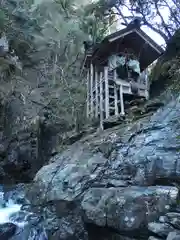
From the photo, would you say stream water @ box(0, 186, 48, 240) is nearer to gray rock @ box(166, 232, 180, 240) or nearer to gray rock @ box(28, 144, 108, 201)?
gray rock @ box(28, 144, 108, 201)

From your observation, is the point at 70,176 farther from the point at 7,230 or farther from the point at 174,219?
the point at 174,219

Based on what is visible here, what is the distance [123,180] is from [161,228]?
99.2 inches

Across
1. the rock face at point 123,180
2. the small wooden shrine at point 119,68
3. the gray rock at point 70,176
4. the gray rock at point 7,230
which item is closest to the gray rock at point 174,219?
the rock face at point 123,180

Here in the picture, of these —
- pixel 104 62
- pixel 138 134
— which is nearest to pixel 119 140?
pixel 138 134

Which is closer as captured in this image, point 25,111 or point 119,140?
point 119,140

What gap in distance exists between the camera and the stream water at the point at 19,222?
816cm

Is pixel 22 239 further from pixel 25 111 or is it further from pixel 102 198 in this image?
pixel 25 111

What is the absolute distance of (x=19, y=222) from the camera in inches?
351

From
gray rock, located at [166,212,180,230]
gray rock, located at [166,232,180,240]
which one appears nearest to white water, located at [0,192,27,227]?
gray rock, located at [166,212,180,230]

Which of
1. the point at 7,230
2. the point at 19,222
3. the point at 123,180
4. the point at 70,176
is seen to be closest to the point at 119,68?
the point at 70,176

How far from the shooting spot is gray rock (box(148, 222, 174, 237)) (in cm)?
545

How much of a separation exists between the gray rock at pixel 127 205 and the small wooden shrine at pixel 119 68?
258 inches

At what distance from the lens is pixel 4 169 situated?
1672 cm

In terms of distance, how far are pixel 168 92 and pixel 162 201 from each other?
5.52 m
